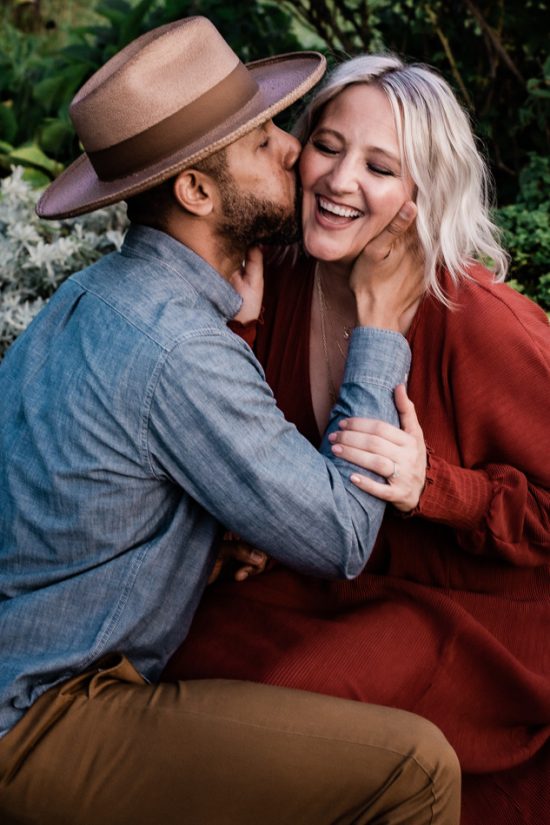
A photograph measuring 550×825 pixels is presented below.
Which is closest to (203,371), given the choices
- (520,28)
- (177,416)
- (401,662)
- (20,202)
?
(177,416)

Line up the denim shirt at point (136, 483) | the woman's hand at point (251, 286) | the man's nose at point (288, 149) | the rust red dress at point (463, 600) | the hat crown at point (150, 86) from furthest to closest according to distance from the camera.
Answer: the woman's hand at point (251, 286) → the man's nose at point (288, 149) → the rust red dress at point (463, 600) → the hat crown at point (150, 86) → the denim shirt at point (136, 483)

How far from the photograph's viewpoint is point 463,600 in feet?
9.36

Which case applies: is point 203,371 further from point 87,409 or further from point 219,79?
point 219,79

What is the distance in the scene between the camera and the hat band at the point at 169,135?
2.38m

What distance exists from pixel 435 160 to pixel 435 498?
1040 mm

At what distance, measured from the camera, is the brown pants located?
2.11 m

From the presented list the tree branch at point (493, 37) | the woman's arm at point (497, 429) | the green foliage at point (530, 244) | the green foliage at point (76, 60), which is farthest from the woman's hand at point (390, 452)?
the green foliage at point (76, 60)

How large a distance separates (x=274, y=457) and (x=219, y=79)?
3.26 ft

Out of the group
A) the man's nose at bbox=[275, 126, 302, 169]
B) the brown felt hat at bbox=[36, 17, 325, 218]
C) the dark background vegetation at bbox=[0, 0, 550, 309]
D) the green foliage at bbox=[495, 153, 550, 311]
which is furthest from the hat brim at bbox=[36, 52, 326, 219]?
the dark background vegetation at bbox=[0, 0, 550, 309]

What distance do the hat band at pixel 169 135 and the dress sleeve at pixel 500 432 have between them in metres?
0.90

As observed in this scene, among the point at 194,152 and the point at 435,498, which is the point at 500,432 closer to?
the point at 435,498

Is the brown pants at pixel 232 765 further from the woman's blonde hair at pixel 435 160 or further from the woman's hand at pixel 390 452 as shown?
the woman's blonde hair at pixel 435 160

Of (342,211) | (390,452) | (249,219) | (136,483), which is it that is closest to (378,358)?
(390,452)

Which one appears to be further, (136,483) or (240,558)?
(240,558)
